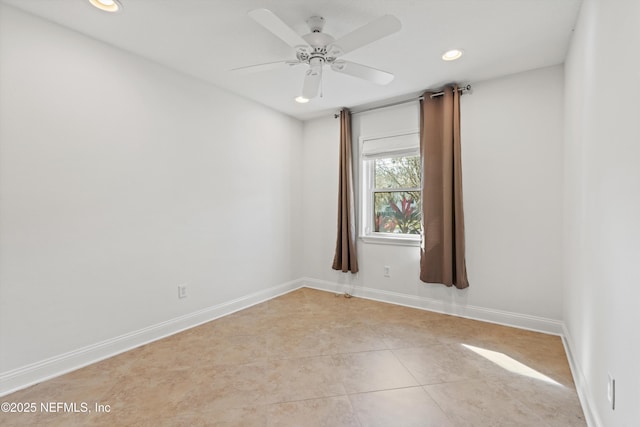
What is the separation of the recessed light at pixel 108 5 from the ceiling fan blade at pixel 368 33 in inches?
56.5

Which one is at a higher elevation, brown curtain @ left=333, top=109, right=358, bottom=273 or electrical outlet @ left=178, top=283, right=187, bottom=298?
brown curtain @ left=333, top=109, right=358, bottom=273

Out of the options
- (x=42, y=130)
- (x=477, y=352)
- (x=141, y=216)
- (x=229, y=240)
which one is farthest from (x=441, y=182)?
(x=42, y=130)

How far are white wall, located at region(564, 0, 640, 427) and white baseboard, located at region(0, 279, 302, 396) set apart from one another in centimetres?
306

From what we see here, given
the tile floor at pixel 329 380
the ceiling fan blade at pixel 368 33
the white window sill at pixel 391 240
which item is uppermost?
the ceiling fan blade at pixel 368 33

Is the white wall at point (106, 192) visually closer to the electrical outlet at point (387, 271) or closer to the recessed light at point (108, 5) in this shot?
the recessed light at point (108, 5)

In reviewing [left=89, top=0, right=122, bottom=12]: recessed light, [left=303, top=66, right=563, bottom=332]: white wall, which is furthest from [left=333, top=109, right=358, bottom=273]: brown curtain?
[left=89, top=0, right=122, bottom=12]: recessed light

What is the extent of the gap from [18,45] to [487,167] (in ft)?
13.0

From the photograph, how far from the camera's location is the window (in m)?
3.68

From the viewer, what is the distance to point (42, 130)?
2080 mm

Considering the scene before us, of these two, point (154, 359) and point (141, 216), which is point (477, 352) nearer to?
point (154, 359)

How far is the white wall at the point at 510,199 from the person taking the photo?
279cm

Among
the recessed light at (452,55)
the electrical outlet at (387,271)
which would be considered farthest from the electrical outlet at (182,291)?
the recessed light at (452,55)

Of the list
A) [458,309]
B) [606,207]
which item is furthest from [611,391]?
[458,309]

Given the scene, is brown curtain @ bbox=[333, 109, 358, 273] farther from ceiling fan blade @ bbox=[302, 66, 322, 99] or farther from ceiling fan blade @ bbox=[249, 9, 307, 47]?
ceiling fan blade @ bbox=[249, 9, 307, 47]
